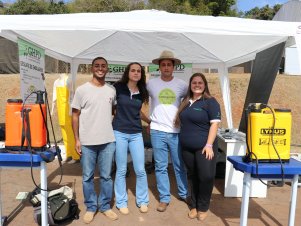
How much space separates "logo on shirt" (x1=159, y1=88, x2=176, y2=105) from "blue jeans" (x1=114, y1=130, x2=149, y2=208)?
0.48 m

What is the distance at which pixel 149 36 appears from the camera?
5.68 m

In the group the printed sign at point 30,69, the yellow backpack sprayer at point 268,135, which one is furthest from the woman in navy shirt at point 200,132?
the printed sign at point 30,69

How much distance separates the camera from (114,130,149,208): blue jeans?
362 centimetres

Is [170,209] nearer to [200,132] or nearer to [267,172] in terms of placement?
[200,132]

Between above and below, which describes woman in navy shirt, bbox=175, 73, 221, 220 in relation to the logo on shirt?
below

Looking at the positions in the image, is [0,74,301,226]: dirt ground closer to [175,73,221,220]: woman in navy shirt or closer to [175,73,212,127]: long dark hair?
[175,73,221,220]: woman in navy shirt

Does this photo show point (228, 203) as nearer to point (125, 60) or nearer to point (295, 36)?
point (295, 36)

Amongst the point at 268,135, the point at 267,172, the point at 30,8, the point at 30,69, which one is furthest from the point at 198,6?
the point at 267,172

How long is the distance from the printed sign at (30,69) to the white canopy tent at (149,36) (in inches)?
9.1

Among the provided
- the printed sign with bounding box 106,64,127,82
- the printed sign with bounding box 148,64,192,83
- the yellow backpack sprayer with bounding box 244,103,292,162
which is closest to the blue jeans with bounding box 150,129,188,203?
the yellow backpack sprayer with bounding box 244,103,292,162

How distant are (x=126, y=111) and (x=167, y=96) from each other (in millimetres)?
533

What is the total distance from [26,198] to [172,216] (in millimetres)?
1939

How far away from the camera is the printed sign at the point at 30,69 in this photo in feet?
13.4

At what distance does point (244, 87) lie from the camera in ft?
50.9
